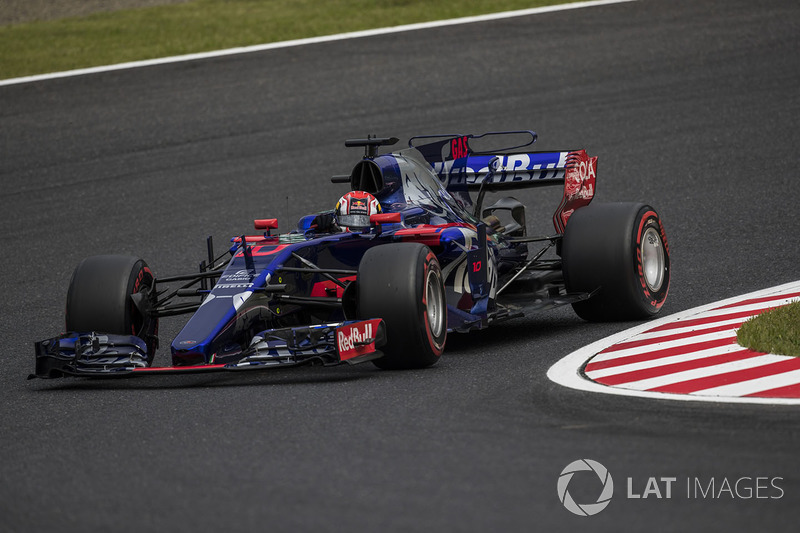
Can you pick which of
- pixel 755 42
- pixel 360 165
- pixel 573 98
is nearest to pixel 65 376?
pixel 360 165

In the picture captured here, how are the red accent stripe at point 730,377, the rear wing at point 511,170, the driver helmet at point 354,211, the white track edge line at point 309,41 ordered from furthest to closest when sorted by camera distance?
the white track edge line at point 309,41, the rear wing at point 511,170, the driver helmet at point 354,211, the red accent stripe at point 730,377

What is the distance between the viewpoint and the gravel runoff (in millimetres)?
23703

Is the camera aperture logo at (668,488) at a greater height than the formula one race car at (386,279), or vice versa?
the formula one race car at (386,279)

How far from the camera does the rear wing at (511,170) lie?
10953 mm

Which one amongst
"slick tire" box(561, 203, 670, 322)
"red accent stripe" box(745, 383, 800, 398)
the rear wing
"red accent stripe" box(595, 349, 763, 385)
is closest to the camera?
"red accent stripe" box(745, 383, 800, 398)

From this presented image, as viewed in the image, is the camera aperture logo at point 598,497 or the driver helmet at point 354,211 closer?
the camera aperture logo at point 598,497

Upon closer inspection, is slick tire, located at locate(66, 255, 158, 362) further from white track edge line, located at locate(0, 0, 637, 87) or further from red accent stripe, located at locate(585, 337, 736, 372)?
white track edge line, located at locate(0, 0, 637, 87)

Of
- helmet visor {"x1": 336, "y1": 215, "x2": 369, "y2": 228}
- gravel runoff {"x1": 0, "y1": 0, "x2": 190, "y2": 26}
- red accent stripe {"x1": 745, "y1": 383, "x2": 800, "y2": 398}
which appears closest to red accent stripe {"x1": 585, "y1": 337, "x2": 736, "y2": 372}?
red accent stripe {"x1": 745, "y1": 383, "x2": 800, "y2": 398}

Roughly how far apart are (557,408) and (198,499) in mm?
2287

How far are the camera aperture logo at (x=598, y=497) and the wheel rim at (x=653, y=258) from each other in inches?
185

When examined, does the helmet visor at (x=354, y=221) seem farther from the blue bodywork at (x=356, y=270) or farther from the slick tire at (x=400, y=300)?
the slick tire at (x=400, y=300)

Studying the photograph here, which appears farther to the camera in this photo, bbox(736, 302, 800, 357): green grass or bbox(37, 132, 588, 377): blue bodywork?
bbox(37, 132, 588, 377): blue bodywork

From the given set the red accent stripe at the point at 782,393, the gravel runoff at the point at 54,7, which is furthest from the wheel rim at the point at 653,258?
the gravel runoff at the point at 54,7

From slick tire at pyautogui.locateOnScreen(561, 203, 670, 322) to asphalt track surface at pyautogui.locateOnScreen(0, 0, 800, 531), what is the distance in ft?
1.36
